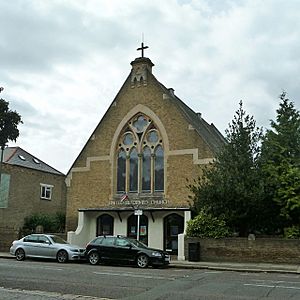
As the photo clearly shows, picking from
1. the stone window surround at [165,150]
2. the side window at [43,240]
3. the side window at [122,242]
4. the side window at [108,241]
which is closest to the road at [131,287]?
the side window at [122,242]

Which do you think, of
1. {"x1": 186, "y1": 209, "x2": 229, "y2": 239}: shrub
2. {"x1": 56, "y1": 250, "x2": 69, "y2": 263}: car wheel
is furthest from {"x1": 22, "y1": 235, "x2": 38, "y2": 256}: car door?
{"x1": 186, "y1": 209, "x2": 229, "y2": 239}: shrub

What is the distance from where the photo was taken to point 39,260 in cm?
2414

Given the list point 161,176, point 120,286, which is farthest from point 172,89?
point 120,286

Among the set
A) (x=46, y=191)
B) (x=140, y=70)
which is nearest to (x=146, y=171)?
(x=140, y=70)

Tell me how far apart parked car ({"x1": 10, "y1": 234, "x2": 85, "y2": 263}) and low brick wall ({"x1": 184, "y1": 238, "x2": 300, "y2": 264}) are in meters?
5.87

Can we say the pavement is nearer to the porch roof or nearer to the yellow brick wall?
the porch roof

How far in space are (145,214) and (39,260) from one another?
7.54 m

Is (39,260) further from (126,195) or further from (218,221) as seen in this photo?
(218,221)

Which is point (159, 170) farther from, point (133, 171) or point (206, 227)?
point (206, 227)

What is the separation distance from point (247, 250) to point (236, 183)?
3.33m

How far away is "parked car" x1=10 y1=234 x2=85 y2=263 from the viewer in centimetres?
2289

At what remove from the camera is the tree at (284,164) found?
23125mm

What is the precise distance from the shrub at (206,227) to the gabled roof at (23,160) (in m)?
19.0

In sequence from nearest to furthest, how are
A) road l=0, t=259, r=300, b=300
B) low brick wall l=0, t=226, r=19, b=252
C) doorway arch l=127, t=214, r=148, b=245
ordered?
road l=0, t=259, r=300, b=300, doorway arch l=127, t=214, r=148, b=245, low brick wall l=0, t=226, r=19, b=252
